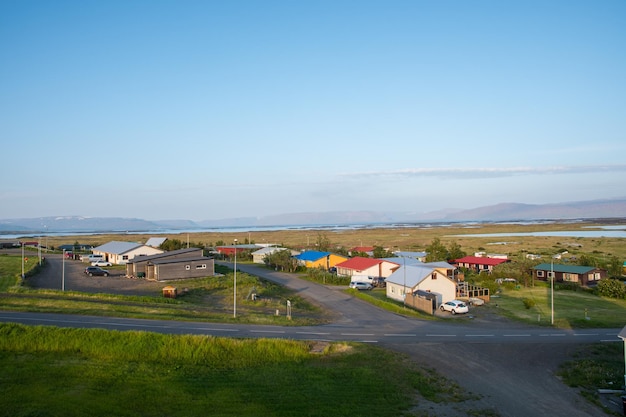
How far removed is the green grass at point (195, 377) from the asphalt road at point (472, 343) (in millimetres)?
1673

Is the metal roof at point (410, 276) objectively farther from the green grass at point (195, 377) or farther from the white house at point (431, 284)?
the green grass at point (195, 377)

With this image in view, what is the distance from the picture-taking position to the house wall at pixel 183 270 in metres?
57.8

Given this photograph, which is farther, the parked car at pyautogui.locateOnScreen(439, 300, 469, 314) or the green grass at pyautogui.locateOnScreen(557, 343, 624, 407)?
the parked car at pyautogui.locateOnScreen(439, 300, 469, 314)

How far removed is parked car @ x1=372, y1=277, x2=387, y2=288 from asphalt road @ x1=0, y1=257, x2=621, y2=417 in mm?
18717

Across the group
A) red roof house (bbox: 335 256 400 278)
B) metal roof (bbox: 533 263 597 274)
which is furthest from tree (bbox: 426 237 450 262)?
metal roof (bbox: 533 263 597 274)

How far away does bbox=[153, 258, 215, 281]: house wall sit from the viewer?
5775 cm

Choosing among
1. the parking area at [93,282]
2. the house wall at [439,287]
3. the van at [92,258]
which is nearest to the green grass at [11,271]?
the parking area at [93,282]

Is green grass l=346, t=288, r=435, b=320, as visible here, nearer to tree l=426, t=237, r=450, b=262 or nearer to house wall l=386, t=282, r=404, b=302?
house wall l=386, t=282, r=404, b=302

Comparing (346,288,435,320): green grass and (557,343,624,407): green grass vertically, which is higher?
(557,343,624,407): green grass

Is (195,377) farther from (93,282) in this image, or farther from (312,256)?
(312,256)

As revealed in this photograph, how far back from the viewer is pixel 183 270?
59.5 meters

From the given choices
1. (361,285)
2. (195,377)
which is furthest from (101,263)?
(195,377)

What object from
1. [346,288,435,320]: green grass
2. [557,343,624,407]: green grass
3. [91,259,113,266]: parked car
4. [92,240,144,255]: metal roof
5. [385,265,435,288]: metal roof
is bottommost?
[346,288,435,320]: green grass

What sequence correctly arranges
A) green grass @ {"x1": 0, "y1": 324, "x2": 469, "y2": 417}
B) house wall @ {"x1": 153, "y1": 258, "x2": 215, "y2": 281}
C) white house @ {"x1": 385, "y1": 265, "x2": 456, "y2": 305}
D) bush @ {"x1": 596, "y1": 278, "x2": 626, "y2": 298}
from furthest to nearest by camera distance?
1. house wall @ {"x1": 153, "y1": 258, "x2": 215, "y2": 281}
2. bush @ {"x1": 596, "y1": 278, "x2": 626, "y2": 298}
3. white house @ {"x1": 385, "y1": 265, "x2": 456, "y2": 305}
4. green grass @ {"x1": 0, "y1": 324, "x2": 469, "y2": 417}
